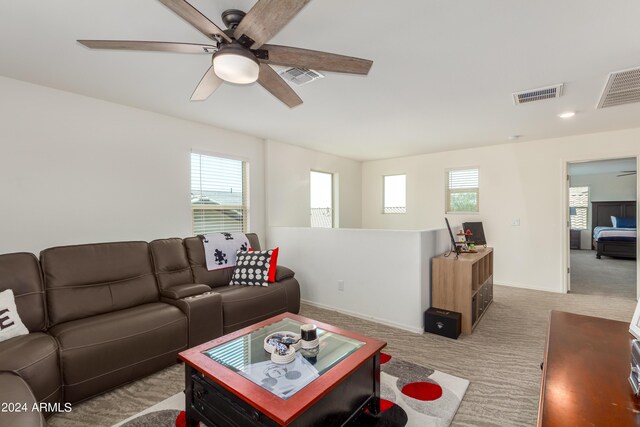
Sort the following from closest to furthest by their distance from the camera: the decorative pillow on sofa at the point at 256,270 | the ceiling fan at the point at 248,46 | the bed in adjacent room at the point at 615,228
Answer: the ceiling fan at the point at 248,46
the decorative pillow on sofa at the point at 256,270
the bed in adjacent room at the point at 615,228

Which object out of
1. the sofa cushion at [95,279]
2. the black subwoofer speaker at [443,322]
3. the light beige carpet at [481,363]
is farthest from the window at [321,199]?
the sofa cushion at [95,279]

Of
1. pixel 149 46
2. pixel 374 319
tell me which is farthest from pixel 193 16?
Answer: pixel 374 319

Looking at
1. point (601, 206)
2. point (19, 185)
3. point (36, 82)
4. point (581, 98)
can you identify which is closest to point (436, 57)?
point (581, 98)

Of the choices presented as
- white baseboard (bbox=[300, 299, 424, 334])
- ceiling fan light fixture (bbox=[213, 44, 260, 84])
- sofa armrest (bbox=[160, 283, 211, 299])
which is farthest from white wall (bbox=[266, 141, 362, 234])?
ceiling fan light fixture (bbox=[213, 44, 260, 84])

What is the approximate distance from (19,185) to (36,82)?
949 millimetres

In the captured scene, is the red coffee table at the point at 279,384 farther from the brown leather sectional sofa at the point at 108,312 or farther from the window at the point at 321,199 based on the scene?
the window at the point at 321,199

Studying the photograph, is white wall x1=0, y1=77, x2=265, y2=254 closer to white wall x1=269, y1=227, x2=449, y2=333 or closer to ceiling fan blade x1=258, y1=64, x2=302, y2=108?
white wall x1=269, y1=227, x2=449, y2=333

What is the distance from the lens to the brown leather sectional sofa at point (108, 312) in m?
1.92

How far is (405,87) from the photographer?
279 cm

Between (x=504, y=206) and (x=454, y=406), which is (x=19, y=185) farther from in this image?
(x=504, y=206)

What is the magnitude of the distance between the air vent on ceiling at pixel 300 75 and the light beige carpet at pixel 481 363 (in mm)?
2563

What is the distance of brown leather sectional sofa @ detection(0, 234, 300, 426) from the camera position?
1919 millimetres

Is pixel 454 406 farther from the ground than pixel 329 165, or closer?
closer

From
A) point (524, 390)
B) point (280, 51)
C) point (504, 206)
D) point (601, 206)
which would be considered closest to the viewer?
point (280, 51)
